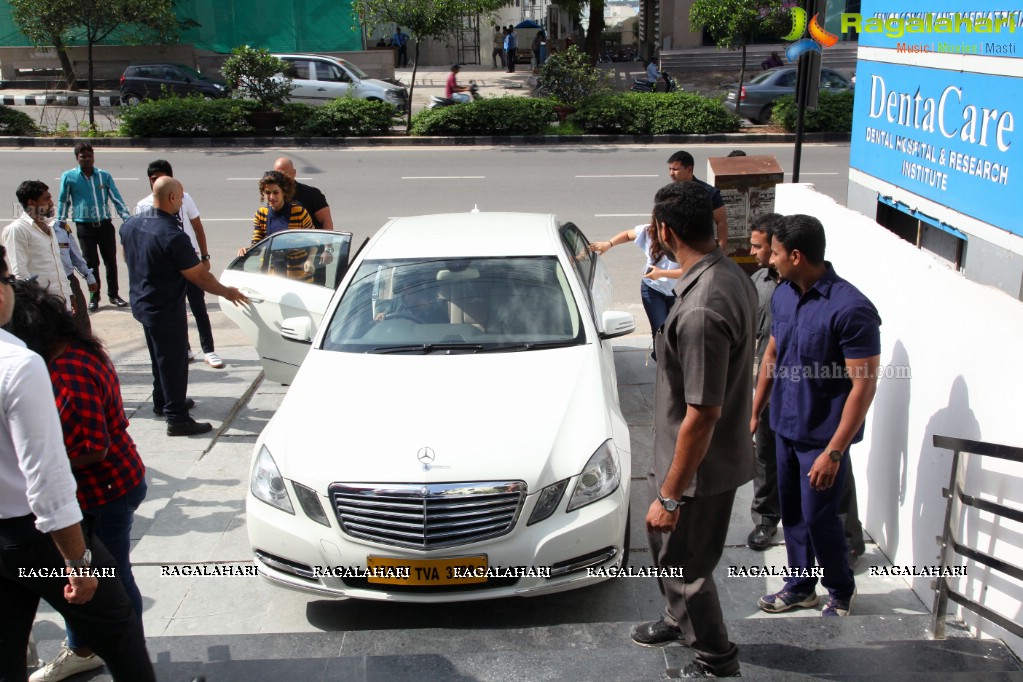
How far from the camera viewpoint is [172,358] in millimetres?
6266

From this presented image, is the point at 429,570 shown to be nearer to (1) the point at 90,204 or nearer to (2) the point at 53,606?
(2) the point at 53,606

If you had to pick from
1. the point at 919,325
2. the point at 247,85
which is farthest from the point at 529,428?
the point at 247,85

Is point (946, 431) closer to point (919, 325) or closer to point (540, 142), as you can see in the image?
point (919, 325)

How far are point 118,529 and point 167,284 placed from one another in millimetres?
2932

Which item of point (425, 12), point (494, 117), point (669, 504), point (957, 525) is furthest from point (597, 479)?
point (425, 12)

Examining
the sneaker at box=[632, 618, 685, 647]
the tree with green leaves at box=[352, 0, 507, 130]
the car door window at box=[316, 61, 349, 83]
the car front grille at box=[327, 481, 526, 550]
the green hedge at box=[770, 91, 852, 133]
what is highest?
the tree with green leaves at box=[352, 0, 507, 130]

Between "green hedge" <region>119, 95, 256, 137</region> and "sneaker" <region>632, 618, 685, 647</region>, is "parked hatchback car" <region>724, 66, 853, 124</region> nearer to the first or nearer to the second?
"green hedge" <region>119, 95, 256, 137</region>

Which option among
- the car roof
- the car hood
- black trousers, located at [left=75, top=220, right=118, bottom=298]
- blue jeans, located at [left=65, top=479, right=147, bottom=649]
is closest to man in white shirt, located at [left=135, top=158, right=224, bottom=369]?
black trousers, located at [left=75, top=220, right=118, bottom=298]

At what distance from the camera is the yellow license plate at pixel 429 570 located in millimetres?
3834

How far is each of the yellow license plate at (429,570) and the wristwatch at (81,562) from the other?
4.17 ft

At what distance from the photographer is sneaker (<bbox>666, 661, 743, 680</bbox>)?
3244 millimetres

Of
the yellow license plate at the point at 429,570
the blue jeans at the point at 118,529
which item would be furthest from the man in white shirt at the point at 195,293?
the yellow license plate at the point at 429,570

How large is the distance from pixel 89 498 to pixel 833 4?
26594 millimetres

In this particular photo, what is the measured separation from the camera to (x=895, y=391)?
14.4 ft
